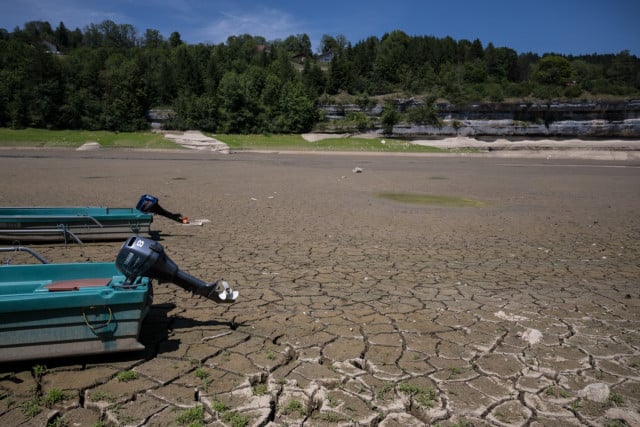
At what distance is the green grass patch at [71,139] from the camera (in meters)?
45.7

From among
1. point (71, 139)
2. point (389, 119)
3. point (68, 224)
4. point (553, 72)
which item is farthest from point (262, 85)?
point (68, 224)

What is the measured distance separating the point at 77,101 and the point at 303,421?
218 ft

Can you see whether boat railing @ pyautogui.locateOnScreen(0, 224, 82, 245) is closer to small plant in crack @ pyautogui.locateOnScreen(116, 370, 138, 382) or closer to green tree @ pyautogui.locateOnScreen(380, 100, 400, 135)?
small plant in crack @ pyautogui.locateOnScreen(116, 370, 138, 382)

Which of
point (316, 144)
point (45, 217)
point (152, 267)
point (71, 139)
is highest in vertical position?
point (71, 139)

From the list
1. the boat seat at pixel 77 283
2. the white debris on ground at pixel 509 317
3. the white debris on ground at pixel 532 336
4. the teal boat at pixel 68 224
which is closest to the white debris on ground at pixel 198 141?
the teal boat at pixel 68 224

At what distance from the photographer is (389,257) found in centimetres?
871

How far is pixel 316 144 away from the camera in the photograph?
186 feet

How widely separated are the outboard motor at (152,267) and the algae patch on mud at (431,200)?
12.3 m

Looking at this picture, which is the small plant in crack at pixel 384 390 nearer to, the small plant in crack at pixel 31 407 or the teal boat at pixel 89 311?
the teal boat at pixel 89 311

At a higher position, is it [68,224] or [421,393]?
[68,224]

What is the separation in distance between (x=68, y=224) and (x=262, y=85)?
74198mm

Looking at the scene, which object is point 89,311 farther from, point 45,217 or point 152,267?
point 45,217

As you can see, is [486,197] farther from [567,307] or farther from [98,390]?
[98,390]

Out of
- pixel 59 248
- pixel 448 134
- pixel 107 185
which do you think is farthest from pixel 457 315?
pixel 448 134
